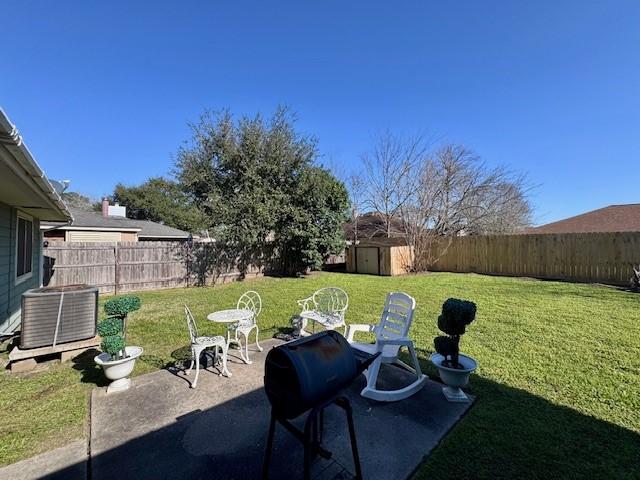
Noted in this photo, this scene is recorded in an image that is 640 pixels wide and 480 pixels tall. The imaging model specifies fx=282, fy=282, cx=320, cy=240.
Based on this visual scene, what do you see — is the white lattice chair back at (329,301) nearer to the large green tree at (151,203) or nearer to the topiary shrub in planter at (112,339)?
the topiary shrub in planter at (112,339)

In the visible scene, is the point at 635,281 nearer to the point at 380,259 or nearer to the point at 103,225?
the point at 380,259

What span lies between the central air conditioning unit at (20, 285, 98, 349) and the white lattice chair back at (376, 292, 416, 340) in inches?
157

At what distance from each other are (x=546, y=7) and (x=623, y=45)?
214 centimetres

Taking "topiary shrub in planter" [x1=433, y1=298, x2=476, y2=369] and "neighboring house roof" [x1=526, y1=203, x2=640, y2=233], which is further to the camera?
"neighboring house roof" [x1=526, y1=203, x2=640, y2=233]

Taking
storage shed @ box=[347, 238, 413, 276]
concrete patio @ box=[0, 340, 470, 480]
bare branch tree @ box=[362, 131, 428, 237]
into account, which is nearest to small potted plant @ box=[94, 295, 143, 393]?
concrete patio @ box=[0, 340, 470, 480]

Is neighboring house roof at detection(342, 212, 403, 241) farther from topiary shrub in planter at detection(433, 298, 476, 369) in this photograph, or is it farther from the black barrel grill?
the black barrel grill

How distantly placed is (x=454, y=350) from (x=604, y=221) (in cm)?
2276

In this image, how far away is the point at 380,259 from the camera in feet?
43.7

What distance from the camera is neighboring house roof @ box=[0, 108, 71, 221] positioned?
6.29ft

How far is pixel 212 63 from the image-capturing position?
29.2 feet

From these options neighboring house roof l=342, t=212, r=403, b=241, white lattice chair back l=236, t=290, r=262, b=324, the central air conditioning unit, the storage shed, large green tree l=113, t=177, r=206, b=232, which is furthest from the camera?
large green tree l=113, t=177, r=206, b=232

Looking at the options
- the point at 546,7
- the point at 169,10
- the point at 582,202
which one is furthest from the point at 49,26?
the point at 582,202

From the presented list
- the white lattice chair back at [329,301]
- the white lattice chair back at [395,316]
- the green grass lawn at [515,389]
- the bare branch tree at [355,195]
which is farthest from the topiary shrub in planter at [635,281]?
the bare branch tree at [355,195]

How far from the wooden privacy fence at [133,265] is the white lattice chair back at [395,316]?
367 inches
